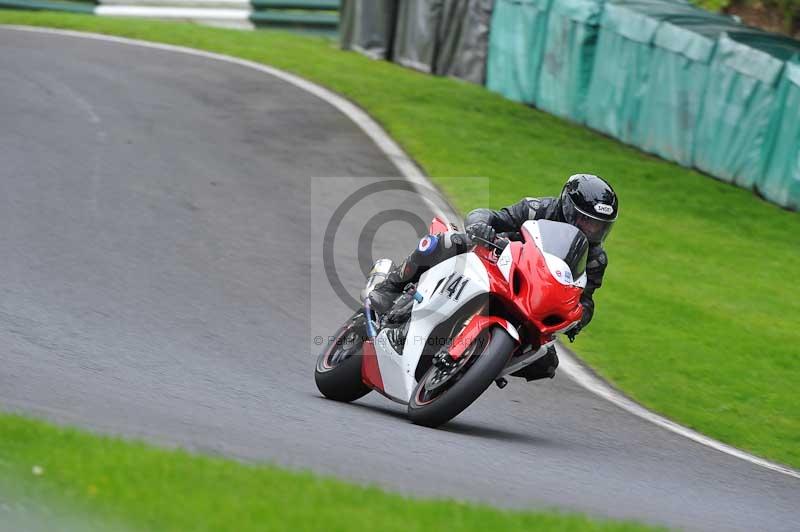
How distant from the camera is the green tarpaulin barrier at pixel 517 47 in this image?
21391 mm

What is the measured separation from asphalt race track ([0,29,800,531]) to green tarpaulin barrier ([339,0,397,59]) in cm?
798

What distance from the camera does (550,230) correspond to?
6770 millimetres

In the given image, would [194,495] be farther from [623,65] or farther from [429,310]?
[623,65]

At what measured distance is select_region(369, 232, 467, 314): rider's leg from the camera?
23.3 ft

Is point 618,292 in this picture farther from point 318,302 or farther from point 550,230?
point 550,230

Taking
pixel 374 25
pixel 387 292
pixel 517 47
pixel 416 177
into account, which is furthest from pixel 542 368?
pixel 374 25

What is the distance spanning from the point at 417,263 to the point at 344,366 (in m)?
0.83

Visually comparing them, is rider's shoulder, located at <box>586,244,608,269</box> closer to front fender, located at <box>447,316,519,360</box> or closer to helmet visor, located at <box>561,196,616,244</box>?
helmet visor, located at <box>561,196,616,244</box>

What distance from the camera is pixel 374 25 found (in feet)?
84.6

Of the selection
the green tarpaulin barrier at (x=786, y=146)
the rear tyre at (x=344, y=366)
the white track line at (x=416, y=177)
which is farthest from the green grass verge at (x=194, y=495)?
the green tarpaulin barrier at (x=786, y=146)

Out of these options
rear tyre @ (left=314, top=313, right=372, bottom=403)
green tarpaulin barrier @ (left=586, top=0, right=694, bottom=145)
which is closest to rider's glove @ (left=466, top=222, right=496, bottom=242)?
rear tyre @ (left=314, top=313, right=372, bottom=403)

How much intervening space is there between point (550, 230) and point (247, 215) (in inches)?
250

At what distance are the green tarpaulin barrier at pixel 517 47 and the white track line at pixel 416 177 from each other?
149 inches

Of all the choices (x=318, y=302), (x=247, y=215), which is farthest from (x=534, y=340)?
(x=247, y=215)
